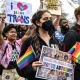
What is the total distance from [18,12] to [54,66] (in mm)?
3330

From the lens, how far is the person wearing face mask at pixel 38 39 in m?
3.92

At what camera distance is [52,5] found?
5.63 m

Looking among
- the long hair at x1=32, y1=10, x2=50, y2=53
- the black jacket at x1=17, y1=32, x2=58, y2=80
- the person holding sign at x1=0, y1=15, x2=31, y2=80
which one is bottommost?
the person holding sign at x1=0, y1=15, x2=31, y2=80

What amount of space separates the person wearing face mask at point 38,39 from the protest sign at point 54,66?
0.29 ft

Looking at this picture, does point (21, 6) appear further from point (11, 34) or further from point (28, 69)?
point (28, 69)

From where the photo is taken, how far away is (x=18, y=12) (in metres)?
7.11

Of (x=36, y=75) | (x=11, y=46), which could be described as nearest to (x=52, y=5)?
(x=11, y=46)

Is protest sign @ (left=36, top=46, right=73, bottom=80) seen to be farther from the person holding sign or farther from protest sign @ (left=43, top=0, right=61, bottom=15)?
the person holding sign

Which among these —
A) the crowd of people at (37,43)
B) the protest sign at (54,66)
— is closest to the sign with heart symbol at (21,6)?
the crowd of people at (37,43)

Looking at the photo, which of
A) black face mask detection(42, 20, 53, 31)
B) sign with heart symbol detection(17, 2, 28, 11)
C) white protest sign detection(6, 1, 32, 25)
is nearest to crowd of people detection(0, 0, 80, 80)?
black face mask detection(42, 20, 53, 31)

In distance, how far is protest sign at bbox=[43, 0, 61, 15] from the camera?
546cm

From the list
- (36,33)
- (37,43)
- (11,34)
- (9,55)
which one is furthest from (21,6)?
(37,43)

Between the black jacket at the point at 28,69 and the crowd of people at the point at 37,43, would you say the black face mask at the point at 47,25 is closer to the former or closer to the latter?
the crowd of people at the point at 37,43

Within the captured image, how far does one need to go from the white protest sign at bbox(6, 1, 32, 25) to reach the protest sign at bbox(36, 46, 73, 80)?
307 centimetres
